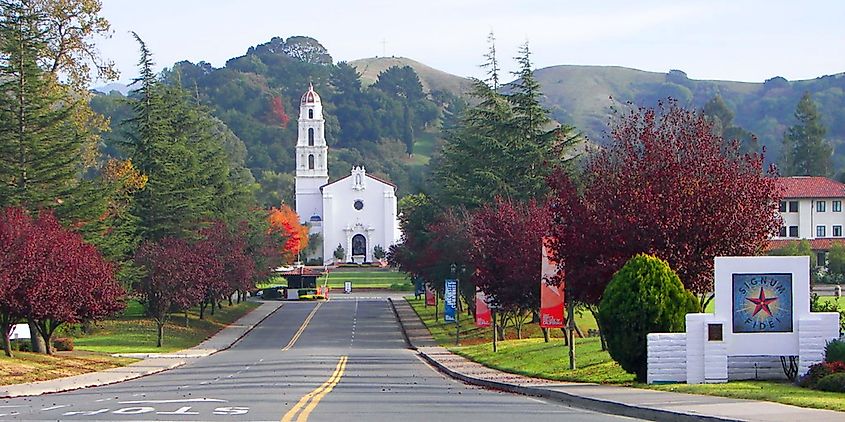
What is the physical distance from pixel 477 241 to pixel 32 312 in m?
17.2

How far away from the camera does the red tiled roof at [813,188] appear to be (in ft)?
388

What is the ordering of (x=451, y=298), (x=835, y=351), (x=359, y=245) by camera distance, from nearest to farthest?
(x=835, y=351), (x=451, y=298), (x=359, y=245)

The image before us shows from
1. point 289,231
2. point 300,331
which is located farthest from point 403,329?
point 289,231

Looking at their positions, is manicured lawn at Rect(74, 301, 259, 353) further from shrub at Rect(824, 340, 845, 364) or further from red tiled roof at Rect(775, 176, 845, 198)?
red tiled roof at Rect(775, 176, 845, 198)

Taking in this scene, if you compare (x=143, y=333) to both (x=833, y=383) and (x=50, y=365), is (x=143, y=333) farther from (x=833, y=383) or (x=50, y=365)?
(x=833, y=383)

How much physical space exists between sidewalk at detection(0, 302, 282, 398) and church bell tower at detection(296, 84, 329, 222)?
90551 millimetres

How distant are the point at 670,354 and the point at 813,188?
9940cm

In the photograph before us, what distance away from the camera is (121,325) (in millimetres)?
69312

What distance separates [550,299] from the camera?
35.5 meters

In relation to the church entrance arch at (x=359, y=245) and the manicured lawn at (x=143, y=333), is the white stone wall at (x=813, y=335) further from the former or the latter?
the church entrance arch at (x=359, y=245)

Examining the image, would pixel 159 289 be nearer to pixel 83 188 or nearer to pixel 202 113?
pixel 83 188

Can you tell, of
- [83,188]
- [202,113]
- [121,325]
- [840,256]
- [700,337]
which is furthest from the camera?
[840,256]

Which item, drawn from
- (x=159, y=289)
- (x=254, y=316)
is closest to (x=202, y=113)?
(x=254, y=316)

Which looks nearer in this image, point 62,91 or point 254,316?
point 62,91
